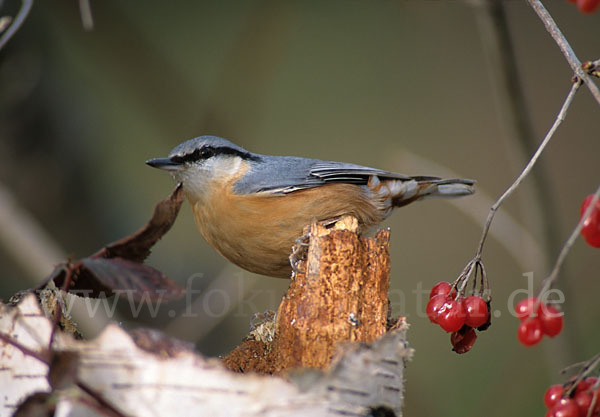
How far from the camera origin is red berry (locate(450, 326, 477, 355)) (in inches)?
65.7

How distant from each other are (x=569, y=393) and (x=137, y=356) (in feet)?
2.97

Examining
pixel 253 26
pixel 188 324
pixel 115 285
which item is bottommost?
pixel 115 285

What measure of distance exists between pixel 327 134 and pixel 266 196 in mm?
2586

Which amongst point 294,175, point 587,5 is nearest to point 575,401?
point 587,5

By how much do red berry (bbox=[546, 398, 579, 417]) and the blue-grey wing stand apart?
1.51m

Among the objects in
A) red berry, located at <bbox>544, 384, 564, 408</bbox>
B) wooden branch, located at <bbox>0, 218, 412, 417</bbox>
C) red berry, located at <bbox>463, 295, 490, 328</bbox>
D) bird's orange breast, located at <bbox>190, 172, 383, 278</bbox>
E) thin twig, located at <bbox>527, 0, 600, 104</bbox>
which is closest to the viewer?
wooden branch, located at <bbox>0, 218, 412, 417</bbox>

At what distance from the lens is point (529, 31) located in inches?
190

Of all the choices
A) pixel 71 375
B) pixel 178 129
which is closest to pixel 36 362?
pixel 71 375

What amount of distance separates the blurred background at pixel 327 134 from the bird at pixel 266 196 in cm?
29

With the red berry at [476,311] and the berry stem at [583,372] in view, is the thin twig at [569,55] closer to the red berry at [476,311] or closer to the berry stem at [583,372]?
the berry stem at [583,372]

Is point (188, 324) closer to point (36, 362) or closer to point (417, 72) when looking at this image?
point (36, 362)

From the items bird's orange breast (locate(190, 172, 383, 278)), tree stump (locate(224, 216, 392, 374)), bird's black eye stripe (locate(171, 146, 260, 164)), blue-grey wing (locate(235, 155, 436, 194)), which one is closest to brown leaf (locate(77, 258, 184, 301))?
tree stump (locate(224, 216, 392, 374))

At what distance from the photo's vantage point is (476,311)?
1.60 m

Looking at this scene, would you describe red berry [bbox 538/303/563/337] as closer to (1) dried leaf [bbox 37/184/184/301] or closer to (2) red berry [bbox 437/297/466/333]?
(2) red berry [bbox 437/297/466/333]
